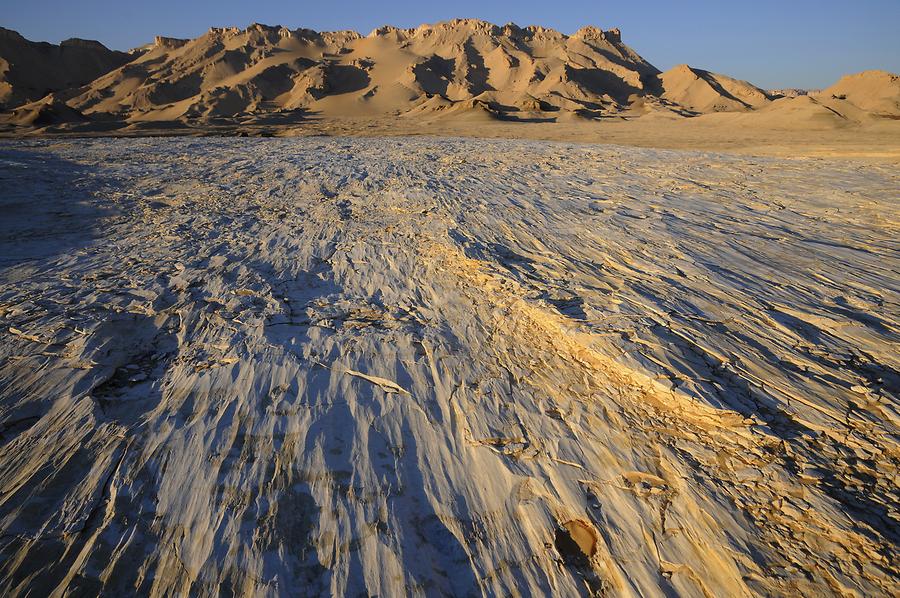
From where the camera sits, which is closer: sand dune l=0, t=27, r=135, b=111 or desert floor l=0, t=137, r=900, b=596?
desert floor l=0, t=137, r=900, b=596

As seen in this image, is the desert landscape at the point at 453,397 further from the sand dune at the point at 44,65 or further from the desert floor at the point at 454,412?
the sand dune at the point at 44,65

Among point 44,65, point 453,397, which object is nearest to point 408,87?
point 44,65

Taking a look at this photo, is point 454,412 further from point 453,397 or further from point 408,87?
point 408,87

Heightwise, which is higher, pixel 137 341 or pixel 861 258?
pixel 861 258

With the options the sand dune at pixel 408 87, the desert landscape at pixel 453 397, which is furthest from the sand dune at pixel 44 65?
the desert landscape at pixel 453 397

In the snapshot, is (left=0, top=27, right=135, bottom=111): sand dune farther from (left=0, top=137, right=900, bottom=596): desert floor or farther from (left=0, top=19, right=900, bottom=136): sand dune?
(left=0, top=137, right=900, bottom=596): desert floor

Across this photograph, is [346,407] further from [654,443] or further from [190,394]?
[654,443]

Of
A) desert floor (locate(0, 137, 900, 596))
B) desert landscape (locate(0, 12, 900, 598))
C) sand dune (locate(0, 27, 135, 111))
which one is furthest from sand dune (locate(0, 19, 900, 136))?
desert floor (locate(0, 137, 900, 596))

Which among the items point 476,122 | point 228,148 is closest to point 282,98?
point 476,122
